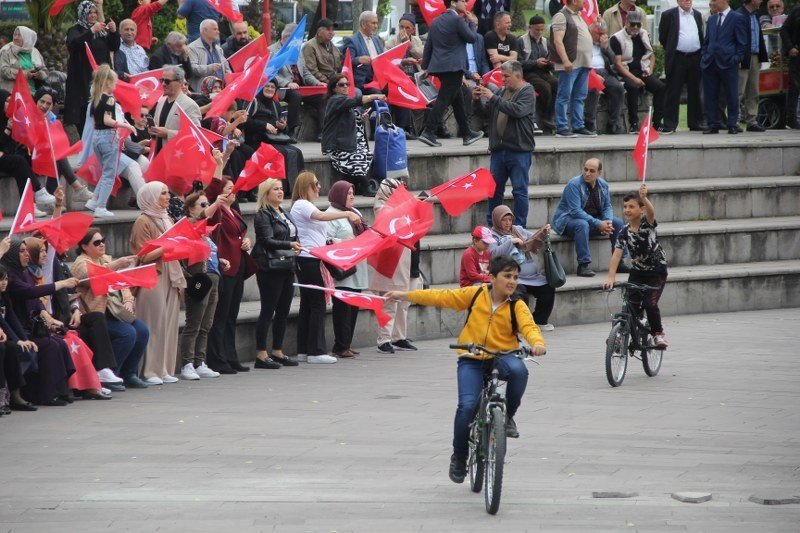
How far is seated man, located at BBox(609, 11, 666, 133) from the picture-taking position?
2275 centimetres

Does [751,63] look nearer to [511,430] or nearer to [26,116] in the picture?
[26,116]

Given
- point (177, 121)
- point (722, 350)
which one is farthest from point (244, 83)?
point (722, 350)

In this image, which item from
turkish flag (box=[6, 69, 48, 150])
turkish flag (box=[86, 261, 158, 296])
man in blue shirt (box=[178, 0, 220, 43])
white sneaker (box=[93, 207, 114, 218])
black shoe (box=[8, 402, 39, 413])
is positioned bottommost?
black shoe (box=[8, 402, 39, 413])

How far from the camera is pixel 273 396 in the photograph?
1315 cm

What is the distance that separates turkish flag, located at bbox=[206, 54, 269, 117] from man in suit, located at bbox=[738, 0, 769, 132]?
10054 mm

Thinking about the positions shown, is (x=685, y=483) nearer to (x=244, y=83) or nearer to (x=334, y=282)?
(x=334, y=282)

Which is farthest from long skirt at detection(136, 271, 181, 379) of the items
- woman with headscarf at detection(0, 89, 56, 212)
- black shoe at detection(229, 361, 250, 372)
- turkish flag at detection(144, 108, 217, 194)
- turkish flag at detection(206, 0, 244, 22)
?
turkish flag at detection(206, 0, 244, 22)

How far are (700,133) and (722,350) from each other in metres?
8.51

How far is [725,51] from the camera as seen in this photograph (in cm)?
2255

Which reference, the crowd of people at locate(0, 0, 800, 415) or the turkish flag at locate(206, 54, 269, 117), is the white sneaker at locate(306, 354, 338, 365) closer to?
the crowd of people at locate(0, 0, 800, 415)

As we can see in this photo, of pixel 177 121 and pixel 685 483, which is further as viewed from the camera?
pixel 177 121

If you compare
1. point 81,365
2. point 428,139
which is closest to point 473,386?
point 81,365

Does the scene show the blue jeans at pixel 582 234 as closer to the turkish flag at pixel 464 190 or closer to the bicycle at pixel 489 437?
the turkish flag at pixel 464 190

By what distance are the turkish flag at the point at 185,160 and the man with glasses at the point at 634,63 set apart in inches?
397
